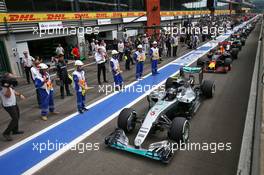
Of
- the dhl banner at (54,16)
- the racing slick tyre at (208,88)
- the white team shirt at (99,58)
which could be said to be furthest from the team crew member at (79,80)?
the dhl banner at (54,16)

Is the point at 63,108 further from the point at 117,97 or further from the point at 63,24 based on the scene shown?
the point at 63,24

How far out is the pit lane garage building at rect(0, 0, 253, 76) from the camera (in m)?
14.8

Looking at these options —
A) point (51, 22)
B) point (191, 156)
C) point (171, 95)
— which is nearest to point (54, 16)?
point (51, 22)

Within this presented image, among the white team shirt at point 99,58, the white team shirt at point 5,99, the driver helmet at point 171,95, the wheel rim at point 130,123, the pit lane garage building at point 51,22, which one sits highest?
the pit lane garage building at point 51,22

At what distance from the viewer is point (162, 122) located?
19.8ft

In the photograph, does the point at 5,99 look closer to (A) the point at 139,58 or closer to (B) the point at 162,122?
(B) the point at 162,122

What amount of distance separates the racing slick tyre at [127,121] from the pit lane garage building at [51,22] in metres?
11.3

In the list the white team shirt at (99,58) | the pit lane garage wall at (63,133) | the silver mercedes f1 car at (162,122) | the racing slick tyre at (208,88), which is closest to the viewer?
the silver mercedes f1 car at (162,122)

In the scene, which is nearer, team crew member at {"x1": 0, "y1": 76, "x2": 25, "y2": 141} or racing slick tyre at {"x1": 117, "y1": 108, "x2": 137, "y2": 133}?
racing slick tyre at {"x1": 117, "y1": 108, "x2": 137, "y2": 133}

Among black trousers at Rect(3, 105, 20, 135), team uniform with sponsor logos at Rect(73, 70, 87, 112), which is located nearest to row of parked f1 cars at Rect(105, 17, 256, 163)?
team uniform with sponsor logos at Rect(73, 70, 87, 112)

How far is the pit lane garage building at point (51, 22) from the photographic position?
584 inches

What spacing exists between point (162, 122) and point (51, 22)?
14.7 meters

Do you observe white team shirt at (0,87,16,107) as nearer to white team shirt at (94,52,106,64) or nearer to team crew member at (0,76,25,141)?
team crew member at (0,76,25,141)

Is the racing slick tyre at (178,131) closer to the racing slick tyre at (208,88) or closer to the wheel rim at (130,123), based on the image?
the wheel rim at (130,123)
